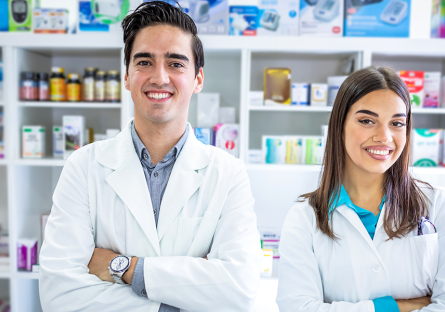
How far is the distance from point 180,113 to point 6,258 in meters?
1.81

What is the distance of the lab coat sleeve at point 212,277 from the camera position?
1.13 m

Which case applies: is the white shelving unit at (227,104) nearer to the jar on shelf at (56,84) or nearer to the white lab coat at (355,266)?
the jar on shelf at (56,84)

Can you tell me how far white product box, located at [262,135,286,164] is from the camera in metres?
2.29

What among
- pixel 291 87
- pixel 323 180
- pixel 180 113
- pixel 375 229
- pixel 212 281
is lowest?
pixel 212 281

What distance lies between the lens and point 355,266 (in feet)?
3.79

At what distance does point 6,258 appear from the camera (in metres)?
2.34

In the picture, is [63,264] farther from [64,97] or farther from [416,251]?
[64,97]

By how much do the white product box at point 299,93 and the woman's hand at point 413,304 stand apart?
4.59 ft

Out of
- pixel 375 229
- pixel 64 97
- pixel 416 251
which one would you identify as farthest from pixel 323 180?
pixel 64 97

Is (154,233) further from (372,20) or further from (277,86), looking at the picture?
(372,20)

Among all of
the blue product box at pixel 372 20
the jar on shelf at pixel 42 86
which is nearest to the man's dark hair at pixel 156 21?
the jar on shelf at pixel 42 86

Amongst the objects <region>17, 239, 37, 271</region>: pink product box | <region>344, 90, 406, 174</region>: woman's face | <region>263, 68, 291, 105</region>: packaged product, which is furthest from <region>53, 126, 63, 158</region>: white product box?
<region>344, 90, 406, 174</region>: woman's face

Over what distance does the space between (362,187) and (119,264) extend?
87 centimetres

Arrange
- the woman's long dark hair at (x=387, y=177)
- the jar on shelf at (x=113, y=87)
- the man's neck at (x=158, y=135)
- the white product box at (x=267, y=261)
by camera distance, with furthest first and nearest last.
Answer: the jar on shelf at (x=113, y=87), the white product box at (x=267, y=261), the man's neck at (x=158, y=135), the woman's long dark hair at (x=387, y=177)
